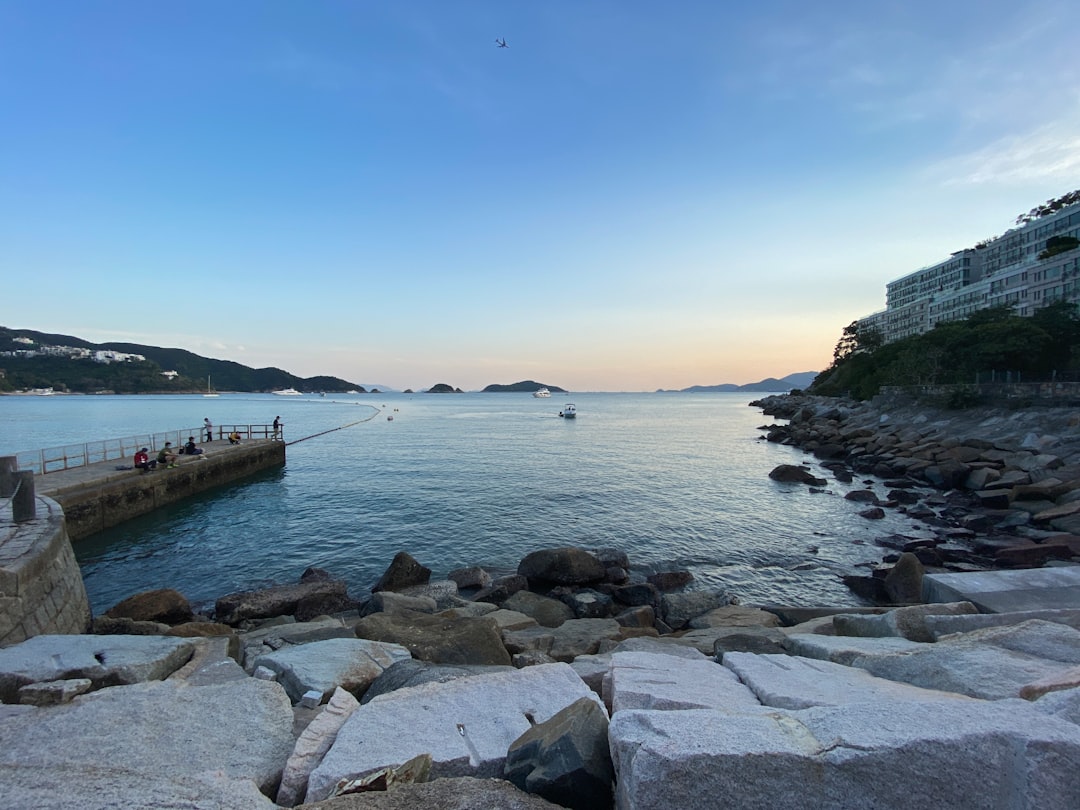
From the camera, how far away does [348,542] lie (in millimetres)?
19172

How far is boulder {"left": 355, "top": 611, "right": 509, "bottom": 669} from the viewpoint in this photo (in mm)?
7098

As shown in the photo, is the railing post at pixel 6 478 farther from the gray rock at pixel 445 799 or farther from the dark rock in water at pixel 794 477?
the dark rock in water at pixel 794 477

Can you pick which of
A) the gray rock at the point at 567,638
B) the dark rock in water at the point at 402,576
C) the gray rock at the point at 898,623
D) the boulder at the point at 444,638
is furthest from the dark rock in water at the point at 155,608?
the gray rock at the point at 898,623

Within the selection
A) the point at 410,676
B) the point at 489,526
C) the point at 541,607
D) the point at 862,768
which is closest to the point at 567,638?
the point at 541,607

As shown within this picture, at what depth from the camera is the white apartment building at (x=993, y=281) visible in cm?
7075


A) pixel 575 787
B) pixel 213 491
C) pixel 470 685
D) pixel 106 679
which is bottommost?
pixel 213 491

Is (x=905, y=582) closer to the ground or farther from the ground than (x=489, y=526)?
farther from the ground

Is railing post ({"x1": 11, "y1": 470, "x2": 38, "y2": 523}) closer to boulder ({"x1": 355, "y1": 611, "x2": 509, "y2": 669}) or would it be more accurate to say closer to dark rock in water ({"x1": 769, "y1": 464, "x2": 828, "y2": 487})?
boulder ({"x1": 355, "y1": 611, "x2": 509, "y2": 669})

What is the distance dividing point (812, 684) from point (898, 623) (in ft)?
11.5

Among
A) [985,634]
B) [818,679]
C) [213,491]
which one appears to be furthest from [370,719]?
[213,491]

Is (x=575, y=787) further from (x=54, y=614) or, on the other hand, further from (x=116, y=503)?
(x=116, y=503)

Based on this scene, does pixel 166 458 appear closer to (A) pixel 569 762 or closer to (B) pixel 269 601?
(B) pixel 269 601

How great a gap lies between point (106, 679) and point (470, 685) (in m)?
3.89

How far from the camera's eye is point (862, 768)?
8.74 feet
